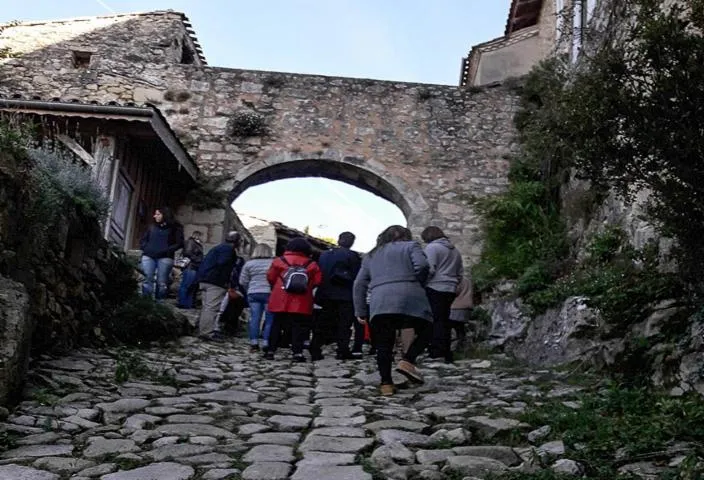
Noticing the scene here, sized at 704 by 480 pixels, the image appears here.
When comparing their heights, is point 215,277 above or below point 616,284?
below

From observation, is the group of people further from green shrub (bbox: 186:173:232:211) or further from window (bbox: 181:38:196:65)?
window (bbox: 181:38:196:65)

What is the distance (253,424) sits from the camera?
4410 millimetres

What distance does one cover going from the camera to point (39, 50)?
523 inches

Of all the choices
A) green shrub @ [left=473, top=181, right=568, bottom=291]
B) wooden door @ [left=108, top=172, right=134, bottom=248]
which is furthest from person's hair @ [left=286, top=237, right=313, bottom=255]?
wooden door @ [left=108, top=172, right=134, bottom=248]

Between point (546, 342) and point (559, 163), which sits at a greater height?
point (559, 163)

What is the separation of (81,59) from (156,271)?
18.7ft

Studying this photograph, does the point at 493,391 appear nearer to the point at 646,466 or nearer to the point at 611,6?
the point at 646,466

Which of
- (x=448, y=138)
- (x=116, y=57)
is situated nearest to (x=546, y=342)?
(x=448, y=138)

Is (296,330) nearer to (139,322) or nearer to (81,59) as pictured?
(139,322)

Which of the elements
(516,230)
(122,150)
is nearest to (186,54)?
(122,150)

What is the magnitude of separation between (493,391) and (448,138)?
808cm

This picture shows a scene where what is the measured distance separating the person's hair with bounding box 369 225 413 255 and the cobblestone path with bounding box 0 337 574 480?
107 cm

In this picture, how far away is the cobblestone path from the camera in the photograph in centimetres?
347

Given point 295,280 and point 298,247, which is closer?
point 295,280
